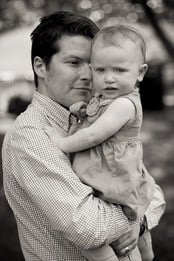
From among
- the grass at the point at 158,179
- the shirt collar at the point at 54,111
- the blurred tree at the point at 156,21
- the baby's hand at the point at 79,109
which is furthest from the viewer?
A: the blurred tree at the point at 156,21

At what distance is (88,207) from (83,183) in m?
0.14

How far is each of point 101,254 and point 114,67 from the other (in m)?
0.86

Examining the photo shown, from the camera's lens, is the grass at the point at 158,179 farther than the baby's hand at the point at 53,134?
Yes

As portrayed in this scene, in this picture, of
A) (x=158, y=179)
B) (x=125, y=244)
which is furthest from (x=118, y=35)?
(x=158, y=179)

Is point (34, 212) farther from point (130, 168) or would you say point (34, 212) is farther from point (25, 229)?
point (130, 168)

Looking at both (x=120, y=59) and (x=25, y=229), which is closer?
(x=120, y=59)

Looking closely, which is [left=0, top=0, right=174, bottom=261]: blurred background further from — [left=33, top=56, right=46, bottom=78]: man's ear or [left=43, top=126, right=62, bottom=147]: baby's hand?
[left=43, top=126, right=62, bottom=147]: baby's hand

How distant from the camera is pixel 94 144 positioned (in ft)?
7.77

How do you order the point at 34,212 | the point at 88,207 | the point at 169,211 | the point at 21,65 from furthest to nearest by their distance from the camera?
the point at 21,65 → the point at 169,211 → the point at 34,212 → the point at 88,207

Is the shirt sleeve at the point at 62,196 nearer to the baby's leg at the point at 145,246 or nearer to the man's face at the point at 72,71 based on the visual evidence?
the man's face at the point at 72,71

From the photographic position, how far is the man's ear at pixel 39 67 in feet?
9.19

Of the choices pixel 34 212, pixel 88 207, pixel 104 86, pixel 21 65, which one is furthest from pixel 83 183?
pixel 21 65

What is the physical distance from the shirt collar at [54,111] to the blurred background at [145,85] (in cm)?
295

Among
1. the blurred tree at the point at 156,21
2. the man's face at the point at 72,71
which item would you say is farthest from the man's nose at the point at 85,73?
the blurred tree at the point at 156,21
